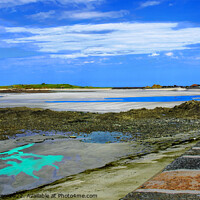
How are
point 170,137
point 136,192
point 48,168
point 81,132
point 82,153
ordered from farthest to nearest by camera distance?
point 81,132 < point 170,137 < point 82,153 < point 48,168 < point 136,192

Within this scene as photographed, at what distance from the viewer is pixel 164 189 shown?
505 cm

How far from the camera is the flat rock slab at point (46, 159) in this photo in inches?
315

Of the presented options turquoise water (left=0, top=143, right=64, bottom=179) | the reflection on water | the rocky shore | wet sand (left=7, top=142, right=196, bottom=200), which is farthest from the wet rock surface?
wet sand (left=7, top=142, right=196, bottom=200)

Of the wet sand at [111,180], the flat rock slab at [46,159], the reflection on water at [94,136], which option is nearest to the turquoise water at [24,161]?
the flat rock slab at [46,159]

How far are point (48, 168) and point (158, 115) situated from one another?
15513 millimetres

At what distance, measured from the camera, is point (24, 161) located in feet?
33.3

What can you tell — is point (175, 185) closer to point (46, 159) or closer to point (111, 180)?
point (111, 180)

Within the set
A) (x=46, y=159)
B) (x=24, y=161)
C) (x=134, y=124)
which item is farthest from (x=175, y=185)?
(x=134, y=124)

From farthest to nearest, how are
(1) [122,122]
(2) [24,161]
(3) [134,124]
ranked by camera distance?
(1) [122,122]
(3) [134,124]
(2) [24,161]

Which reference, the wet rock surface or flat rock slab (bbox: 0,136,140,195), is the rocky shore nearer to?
the wet rock surface

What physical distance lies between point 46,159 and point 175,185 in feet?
20.5

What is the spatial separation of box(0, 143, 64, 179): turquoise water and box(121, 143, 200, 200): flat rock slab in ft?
13.8

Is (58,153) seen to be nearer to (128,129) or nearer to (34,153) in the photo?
(34,153)

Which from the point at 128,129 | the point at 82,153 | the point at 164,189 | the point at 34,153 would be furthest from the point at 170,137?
the point at 164,189
